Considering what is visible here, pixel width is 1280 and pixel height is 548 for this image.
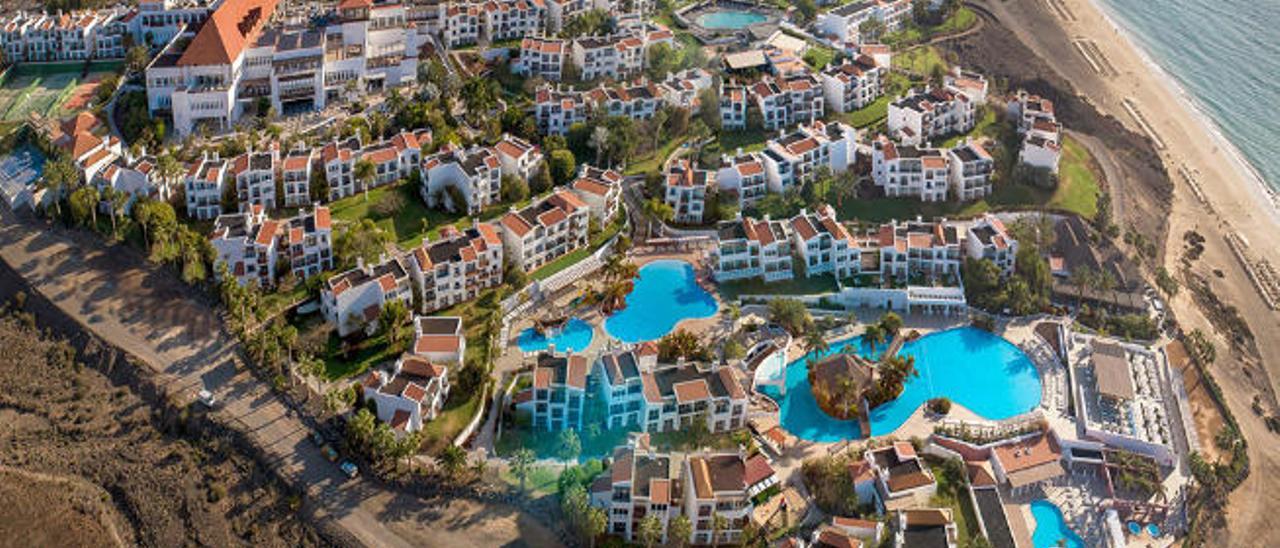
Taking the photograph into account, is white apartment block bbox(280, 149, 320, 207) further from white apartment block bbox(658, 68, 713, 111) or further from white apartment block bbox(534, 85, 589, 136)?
white apartment block bbox(658, 68, 713, 111)

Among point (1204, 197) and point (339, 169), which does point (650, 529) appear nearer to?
point (339, 169)

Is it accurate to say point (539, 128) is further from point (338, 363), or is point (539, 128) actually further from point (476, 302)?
point (338, 363)

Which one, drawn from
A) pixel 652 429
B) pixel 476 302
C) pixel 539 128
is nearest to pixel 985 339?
pixel 652 429

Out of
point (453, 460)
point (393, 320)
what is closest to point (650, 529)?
point (453, 460)

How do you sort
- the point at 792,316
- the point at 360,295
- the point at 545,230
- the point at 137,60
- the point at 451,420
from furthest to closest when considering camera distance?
the point at 137,60 → the point at 545,230 → the point at 792,316 → the point at 360,295 → the point at 451,420

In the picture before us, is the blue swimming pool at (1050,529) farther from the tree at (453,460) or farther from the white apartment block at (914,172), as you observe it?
the white apartment block at (914,172)

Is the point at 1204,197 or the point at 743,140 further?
the point at 743,140

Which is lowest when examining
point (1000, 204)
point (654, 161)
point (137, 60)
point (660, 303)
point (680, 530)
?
point (680, 530)
